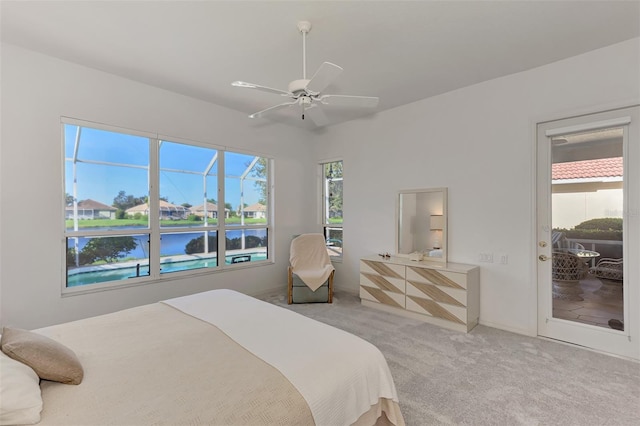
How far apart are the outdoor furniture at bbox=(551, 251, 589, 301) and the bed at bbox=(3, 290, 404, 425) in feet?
8.20

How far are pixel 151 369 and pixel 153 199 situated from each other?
8.79 ft

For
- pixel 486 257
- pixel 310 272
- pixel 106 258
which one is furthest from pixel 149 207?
pixel 486 257

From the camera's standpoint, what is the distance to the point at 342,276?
502 cm

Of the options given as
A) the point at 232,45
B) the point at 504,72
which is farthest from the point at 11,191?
the point at 504,72

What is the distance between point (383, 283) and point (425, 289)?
59cm

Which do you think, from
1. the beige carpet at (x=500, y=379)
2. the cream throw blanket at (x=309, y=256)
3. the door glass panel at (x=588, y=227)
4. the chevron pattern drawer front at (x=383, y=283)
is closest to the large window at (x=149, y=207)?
the cream throw blanket at (x=309, y=256)

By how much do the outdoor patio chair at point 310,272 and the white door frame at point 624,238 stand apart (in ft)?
8.27

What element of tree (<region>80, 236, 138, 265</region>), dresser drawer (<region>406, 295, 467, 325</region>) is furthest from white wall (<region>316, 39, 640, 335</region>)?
tree (<region>80, 236, 138, 265</region>)

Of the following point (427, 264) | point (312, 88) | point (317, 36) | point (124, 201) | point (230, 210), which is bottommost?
point (427, 264)

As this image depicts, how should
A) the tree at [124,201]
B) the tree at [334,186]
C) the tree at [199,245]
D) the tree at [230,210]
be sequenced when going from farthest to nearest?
the tree at [334,186], the tree at [230,210], the tree at [199,245], the tree at [124,201]

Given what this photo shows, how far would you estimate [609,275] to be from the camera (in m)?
2.76

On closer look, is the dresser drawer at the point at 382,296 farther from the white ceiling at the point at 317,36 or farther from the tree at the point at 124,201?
the tree at the point at 124,201

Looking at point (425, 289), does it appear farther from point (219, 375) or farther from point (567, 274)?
point (219, 375)

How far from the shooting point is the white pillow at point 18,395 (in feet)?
3.32
